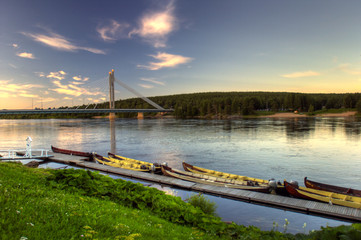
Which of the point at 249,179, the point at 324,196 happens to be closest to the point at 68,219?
the point at 324,196

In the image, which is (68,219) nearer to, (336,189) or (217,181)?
(217,181)

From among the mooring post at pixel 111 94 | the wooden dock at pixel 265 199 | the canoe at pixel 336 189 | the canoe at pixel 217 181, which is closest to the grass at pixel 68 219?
the wooden dock at pixel 265 199

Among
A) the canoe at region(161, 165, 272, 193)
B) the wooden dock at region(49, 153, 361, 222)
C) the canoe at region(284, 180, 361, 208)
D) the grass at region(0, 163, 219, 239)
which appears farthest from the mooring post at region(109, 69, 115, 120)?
the grass at region(0, 163, 219, 239)

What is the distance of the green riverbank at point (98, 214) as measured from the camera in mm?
5016

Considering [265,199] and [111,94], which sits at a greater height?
[111,94]

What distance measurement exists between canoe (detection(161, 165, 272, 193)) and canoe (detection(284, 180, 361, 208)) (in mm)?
1425

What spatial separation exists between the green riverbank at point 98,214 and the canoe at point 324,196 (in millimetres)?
9756

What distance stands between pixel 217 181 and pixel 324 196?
263 inches

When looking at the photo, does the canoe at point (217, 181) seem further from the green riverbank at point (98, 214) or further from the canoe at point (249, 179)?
the green riverbank at point (98, 214)

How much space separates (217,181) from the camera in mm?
18516

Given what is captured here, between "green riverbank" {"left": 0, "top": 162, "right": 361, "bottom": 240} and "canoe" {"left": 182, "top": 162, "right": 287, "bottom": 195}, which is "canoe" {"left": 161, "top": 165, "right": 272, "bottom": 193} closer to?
"canoe" {"left": 182, "top": 162, "right": 287, "bottom": 195}

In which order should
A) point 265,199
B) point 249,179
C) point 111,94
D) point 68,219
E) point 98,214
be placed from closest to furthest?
point 68,219 < point 98,214 < point 265,199 < point 249,179 < point 111,94

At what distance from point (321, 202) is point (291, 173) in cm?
1047

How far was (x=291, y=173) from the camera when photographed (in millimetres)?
25375
